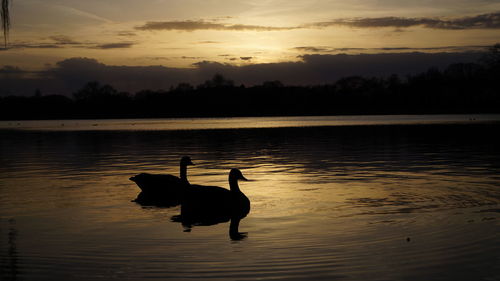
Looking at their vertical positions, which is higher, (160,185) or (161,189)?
(160,185)

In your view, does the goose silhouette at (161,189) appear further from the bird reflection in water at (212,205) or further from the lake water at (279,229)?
the bird reflection in water at (212,205)

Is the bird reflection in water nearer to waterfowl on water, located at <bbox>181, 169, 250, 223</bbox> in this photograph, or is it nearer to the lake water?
waterfowl on water, located at <bbox>181, 169, 250, 223</bbox>

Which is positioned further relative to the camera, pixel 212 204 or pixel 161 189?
pixel 161 189

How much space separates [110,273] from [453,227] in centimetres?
776

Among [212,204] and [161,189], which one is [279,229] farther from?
[161,189]

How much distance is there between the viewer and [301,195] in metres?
19.2

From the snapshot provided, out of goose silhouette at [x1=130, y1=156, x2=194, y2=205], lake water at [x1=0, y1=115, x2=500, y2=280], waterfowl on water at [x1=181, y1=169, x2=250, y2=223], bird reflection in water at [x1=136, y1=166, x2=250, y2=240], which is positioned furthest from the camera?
goose silhouette at [x1=130, y1=156, x2=194, y2=205]

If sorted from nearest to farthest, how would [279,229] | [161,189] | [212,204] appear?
[279,229], [212,204], [161,189]

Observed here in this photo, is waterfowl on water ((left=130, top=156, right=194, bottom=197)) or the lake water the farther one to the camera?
waterfowl on water ((left=130, top=156, right=194, bottom=197))

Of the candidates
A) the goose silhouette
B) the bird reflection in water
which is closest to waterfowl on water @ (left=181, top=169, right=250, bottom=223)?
the bird reflection in water

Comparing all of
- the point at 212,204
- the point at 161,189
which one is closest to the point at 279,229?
the point at 212,204

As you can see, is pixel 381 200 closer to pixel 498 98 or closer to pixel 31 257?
pixel 31 257

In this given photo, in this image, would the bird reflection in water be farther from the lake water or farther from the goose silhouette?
the goose silhouette

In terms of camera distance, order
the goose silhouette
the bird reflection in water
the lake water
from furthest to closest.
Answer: the goose silhouette → the bird reflection in water → the lake water
